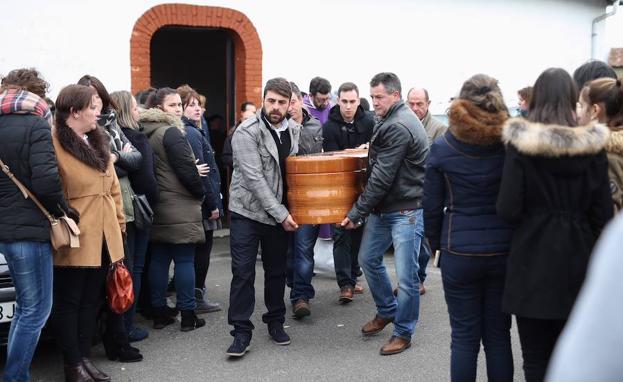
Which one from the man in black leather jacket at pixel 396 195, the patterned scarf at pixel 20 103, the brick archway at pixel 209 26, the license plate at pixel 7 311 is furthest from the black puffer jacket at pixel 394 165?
the brick archway at pixel 209 26

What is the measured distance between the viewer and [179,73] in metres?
15.1

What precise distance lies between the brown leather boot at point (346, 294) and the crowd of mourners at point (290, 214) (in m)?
0.02

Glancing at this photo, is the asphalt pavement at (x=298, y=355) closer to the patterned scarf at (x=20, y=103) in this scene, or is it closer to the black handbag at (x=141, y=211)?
the black handbag at (x=141, y=211)

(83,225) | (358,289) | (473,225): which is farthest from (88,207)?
(358,289)

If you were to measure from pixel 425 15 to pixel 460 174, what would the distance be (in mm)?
7531

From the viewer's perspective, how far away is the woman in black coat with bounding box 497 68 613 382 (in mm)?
3352

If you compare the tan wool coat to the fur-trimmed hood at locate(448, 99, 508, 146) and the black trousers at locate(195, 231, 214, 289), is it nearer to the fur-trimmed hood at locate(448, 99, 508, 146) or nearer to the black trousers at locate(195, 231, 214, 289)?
the black trousers at locate(195, 231, 214, 289)

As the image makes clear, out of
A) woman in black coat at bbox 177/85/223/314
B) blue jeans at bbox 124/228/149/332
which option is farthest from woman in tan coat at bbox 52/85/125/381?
woman in black coat at bbox 177/85/223/314

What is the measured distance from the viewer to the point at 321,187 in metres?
5.02

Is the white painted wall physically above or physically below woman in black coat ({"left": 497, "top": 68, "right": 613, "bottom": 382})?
above

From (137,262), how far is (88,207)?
3.99 ft

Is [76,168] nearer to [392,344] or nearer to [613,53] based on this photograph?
[392,344]

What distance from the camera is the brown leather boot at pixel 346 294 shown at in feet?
21.5

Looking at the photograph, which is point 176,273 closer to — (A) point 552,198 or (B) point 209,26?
(A) point 552,198
